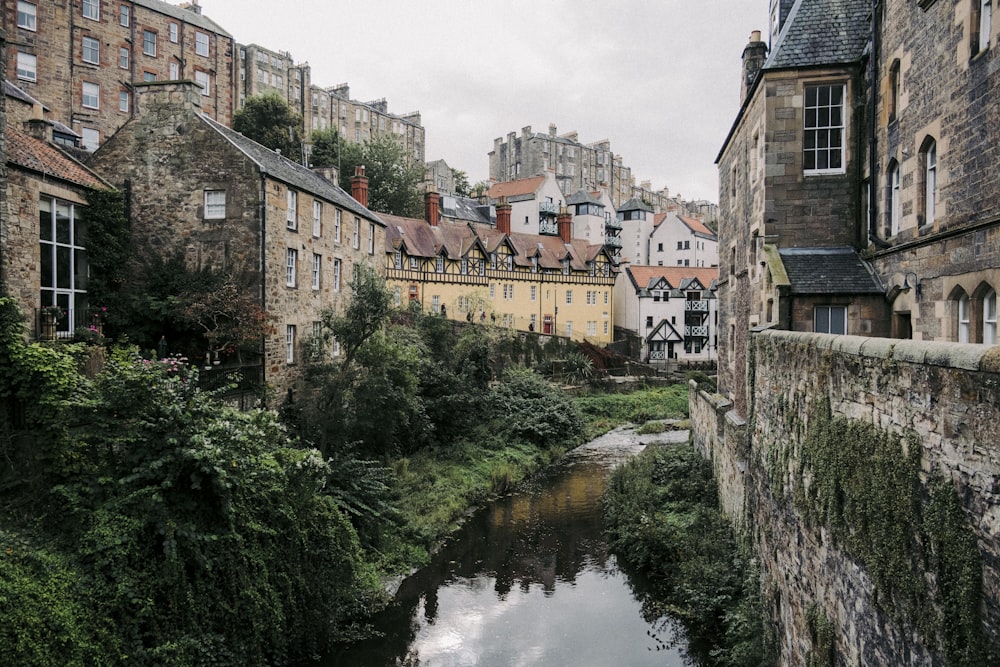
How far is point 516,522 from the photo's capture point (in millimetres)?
20547

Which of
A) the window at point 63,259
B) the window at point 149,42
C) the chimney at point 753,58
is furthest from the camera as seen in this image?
the window at point 149,42

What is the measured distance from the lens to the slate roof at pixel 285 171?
838 inches

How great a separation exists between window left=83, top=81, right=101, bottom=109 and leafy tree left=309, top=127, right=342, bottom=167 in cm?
1229

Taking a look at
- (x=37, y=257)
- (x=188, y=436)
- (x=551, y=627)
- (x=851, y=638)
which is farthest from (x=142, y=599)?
(x=37, y=257)

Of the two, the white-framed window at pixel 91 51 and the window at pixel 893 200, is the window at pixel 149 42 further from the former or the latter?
the window at pixel 893 200

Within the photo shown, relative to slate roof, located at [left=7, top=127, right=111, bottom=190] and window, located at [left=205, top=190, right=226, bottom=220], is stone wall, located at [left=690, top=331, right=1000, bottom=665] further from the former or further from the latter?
slate roof, located at [left=7, top=127, right=111, bottom=190]

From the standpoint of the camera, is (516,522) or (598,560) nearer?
(598,560)

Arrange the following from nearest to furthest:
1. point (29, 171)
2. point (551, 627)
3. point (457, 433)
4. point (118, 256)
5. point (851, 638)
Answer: point (851, 638) < point (551, 627) < point (29, 171) < point (118, 256) < point (457, 433)

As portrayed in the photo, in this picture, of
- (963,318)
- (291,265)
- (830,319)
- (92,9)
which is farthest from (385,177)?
(963,318)

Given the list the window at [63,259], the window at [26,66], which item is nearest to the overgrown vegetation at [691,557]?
the window at [63,259]

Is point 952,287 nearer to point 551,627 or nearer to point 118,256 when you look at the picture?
point 551,627

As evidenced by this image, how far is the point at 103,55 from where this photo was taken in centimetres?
4038

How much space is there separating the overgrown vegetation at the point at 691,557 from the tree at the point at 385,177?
3379 cm

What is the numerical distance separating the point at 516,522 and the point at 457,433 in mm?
7489
